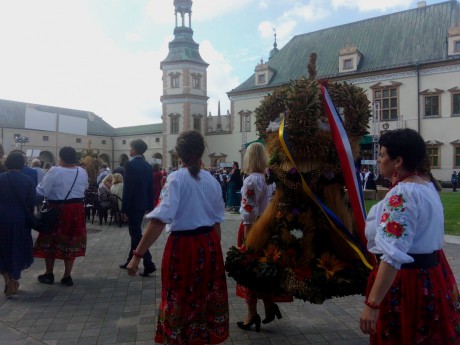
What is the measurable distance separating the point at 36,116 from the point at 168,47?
32853 mm

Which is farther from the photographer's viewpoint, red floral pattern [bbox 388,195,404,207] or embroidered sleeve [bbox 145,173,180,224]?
embroidered sleeve [bbox 145,173,180,224]

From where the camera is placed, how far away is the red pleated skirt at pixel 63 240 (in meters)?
5.51

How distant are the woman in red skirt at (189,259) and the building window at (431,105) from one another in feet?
98.3

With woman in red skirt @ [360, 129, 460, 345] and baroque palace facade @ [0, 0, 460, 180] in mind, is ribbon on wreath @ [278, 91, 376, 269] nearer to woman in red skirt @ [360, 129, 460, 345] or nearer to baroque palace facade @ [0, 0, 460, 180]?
woman in red skirt @ [360, 129, 460, 345]

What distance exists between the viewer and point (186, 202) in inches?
121

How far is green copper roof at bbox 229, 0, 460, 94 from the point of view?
29.5 metres

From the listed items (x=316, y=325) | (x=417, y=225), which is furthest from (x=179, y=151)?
(x=316, y=325)

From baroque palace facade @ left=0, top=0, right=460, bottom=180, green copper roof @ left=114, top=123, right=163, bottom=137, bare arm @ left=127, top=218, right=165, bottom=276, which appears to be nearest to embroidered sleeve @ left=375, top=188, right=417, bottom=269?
bare arm @ left=127, top=218, right=165, bottom=276

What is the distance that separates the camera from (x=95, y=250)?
7.84 metres

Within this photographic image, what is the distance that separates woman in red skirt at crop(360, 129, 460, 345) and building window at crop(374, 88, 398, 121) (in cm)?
3043

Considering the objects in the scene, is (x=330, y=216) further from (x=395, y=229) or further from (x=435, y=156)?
(x=435, y=156)

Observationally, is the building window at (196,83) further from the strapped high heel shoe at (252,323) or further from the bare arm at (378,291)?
the bare arm at (378,291)

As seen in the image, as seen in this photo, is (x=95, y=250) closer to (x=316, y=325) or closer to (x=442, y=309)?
(x=316, y=325)

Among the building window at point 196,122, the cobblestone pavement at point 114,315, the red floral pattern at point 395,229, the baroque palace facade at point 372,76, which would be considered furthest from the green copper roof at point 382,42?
the red floral pattern at point 395,229
